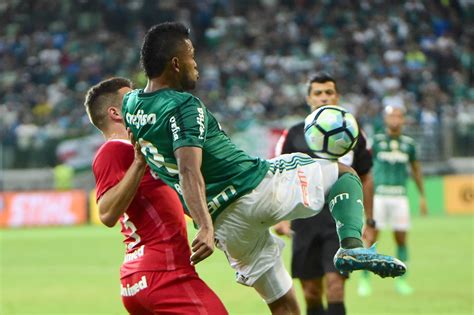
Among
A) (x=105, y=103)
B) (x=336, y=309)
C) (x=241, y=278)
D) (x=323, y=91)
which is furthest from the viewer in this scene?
(x=323, y=91)

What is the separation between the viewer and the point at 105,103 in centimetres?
614

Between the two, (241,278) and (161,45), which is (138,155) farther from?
(241,278)

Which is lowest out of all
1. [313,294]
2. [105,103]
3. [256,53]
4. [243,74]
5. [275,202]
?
[313,294]

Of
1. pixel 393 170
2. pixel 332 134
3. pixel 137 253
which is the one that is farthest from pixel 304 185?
pixel 393 170

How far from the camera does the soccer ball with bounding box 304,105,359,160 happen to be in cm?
594

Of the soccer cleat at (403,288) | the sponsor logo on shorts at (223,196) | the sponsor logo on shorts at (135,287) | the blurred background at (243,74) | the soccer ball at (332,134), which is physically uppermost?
the blurred background at (243,74)

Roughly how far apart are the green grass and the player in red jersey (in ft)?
19.6

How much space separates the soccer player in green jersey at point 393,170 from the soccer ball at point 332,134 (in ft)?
28.5

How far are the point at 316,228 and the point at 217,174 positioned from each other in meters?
3.21

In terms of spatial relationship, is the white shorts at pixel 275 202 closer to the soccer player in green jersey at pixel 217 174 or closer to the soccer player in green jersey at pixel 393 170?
the soccer player in green jersey at pixel 217 174

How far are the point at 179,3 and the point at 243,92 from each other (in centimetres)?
609

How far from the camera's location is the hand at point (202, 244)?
525 cm

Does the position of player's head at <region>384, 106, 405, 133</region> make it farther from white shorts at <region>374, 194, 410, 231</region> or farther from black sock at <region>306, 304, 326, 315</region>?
black sock at <region>306, 304, 326, 315</region>

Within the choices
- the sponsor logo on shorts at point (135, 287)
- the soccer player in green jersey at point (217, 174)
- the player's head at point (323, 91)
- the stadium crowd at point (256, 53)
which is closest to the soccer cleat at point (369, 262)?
A: the soccer player in green jersey at point (217, 174)
